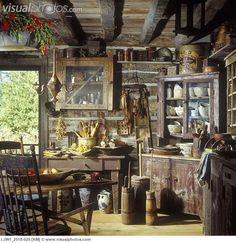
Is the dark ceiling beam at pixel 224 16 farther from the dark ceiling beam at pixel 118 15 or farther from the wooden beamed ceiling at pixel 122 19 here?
the dark ceiling beam at pixel 118 15

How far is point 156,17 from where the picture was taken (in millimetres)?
3369

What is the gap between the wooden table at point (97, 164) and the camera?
427 cm

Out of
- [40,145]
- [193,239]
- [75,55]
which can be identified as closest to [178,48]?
[75,55]

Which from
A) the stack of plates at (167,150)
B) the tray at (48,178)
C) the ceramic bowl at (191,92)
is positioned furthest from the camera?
the ceramic bowl at (191,92)

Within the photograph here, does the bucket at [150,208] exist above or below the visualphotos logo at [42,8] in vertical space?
below

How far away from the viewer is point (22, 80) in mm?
4453

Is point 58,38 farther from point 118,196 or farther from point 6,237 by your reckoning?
point 6,237

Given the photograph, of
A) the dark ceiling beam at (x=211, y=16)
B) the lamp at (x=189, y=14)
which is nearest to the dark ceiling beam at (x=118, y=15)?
the lamp at (x=189, y=14)

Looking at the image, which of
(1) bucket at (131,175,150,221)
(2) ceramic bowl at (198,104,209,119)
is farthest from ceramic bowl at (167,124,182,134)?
(1) bucket at (131,175,150,221)

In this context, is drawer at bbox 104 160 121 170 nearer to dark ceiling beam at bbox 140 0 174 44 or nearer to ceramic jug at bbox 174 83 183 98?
ceramic jug at bbox 174 83 183 98

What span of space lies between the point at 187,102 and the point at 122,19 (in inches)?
45.2

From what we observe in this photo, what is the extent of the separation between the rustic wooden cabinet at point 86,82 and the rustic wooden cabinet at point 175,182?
0.90 metres

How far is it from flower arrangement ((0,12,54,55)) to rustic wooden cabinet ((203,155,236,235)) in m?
1.95

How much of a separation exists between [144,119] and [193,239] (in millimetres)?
2382
